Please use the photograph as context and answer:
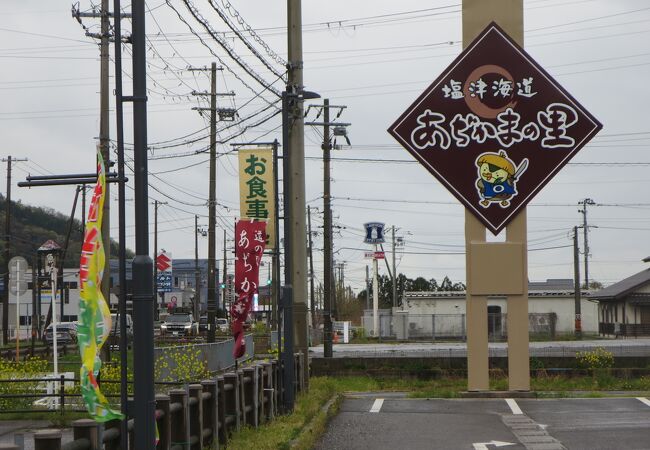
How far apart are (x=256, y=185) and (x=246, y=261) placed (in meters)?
9.22

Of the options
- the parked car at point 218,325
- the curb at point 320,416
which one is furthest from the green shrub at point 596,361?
the parked car at point 218,325

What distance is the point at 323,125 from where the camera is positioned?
39375mm

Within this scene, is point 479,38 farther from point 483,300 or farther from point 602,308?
point 602,308

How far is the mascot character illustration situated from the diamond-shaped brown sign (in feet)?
0.06

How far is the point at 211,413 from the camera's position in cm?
1159

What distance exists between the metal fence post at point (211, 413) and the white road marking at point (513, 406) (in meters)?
6.01

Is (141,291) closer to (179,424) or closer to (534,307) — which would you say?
(179,424)

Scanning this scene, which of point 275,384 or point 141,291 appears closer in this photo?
point 141,291

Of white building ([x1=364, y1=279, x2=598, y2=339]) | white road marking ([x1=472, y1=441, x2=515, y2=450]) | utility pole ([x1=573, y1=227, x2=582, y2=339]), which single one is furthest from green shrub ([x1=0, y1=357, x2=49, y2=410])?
utility pole ([x1=573, y1=227, x2=582, y2=339])

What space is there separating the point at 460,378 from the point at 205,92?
1780 cm

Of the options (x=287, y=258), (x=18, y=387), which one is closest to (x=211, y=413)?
(x=287, y=258)

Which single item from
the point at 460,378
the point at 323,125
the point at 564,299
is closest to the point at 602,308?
the point at 564,299

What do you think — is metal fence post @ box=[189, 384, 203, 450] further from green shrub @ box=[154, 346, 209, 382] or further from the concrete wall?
the concrete wall

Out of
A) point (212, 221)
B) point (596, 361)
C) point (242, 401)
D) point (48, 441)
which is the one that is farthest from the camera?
point (212, 221)
